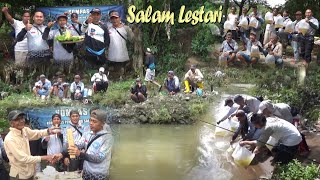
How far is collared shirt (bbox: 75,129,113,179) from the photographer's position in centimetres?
538

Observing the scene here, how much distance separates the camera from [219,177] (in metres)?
8.34

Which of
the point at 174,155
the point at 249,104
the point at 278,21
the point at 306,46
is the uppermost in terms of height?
the point at 278,21

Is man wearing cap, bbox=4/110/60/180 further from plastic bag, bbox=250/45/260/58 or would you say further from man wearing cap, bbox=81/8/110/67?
plastic bag, bbox=250/45/260/58

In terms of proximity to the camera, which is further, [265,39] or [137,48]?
[137,48]

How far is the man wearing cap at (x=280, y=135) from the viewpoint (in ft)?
A: 22.9

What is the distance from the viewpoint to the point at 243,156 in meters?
8.01

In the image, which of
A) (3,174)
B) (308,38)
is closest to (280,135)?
(3,174)

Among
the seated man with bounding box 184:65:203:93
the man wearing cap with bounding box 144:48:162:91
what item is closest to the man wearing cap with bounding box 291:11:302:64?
the seated man with bounding box 184:65:203:93

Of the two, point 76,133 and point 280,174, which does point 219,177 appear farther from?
point 76,133

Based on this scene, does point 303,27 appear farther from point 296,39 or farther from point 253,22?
point 253,22

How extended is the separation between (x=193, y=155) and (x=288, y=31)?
7763 millimetres

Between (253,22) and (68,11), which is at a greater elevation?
(68,11)

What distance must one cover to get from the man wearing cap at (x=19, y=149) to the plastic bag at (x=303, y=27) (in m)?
10.7

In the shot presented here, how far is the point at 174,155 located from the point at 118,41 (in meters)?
7.27
